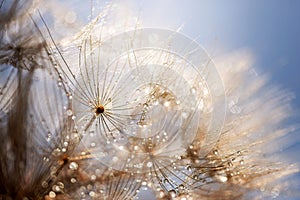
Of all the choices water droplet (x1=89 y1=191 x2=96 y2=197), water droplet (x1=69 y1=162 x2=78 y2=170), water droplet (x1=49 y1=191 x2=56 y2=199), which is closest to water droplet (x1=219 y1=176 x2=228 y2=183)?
water droplet (x1=89 y1=191 x2=96 y2=197)

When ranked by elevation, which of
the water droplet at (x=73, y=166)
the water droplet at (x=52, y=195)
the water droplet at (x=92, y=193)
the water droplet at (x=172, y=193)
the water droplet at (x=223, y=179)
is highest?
the water droplet at (x=223, y=179)

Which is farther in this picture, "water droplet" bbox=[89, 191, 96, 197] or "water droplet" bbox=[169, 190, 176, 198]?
"water droplet" bbox=[169, 190, 176, 198]

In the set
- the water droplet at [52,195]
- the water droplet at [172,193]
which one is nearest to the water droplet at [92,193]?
the water droplet at [52,195]

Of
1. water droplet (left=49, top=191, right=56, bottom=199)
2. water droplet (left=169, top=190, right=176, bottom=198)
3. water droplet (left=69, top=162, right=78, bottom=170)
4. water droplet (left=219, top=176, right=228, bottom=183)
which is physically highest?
water droplet (left=219, top=176, right=228, bottom=183)

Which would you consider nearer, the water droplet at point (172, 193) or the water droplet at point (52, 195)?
the water droplet at point (52, 195)

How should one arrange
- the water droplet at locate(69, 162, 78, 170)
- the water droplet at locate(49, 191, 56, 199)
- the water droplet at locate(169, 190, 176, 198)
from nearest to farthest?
the water droplet at locate(49, 191, 56, 199), the water droplet at locate(69, 162, 78, 170), the water droplet at locate(169, 190, 176, 198)

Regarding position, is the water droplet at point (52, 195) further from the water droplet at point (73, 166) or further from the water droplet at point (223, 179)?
the water droplet at point (223, 179)

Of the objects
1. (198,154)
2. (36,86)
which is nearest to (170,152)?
(198,154)

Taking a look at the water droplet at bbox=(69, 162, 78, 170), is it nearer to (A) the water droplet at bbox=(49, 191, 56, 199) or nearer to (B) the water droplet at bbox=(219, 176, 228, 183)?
(A) the water droplet at bbox=(49, 191, 56, 199)

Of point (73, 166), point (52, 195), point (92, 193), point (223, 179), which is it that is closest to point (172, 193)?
point (223, 179)

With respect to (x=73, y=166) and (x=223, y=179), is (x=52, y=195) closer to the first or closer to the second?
(x=73, y=166)

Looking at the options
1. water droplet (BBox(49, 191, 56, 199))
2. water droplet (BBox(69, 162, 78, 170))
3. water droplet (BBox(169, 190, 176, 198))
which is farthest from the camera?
water droplet (BBox(169, 190, 176, 198))

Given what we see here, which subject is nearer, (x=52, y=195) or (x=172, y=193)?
(x=52, y=195)
